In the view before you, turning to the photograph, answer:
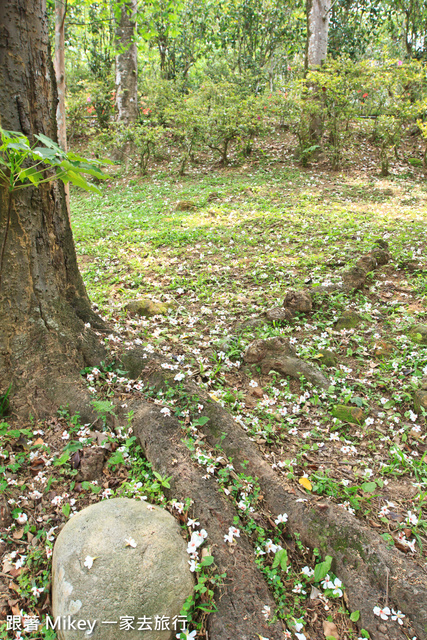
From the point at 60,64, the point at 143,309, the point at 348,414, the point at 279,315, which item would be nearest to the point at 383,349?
the point at 348,414

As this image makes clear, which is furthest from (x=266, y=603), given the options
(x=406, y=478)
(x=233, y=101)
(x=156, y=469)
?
(x=233, y=101)

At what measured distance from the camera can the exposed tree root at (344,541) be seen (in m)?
1.83

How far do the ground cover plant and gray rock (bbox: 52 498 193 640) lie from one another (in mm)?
121

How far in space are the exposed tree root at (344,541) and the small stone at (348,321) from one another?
1.92 m

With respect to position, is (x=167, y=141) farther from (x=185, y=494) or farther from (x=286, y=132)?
(x=185, y=494)

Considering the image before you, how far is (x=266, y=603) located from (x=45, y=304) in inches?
84.4

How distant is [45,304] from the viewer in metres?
2.61

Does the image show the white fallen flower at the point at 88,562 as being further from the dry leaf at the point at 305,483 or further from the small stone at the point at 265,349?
the small stone at the point at 265,349

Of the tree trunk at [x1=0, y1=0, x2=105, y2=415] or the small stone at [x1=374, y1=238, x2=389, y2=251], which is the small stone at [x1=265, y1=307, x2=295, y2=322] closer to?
the tree trunk at [x1=0, y1=0, x2=105, y2=415]

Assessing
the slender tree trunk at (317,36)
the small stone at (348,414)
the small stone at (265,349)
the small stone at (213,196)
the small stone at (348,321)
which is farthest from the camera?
the slender tree trunk at (317,36)

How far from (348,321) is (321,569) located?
2566 mm

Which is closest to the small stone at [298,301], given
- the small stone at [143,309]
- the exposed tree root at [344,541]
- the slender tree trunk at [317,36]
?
the small stone at [143,309]

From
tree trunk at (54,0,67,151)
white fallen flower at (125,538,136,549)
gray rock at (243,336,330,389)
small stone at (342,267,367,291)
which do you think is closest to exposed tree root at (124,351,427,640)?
white fallen flower at (125,538,136,549)

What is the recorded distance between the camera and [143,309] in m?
4.23
